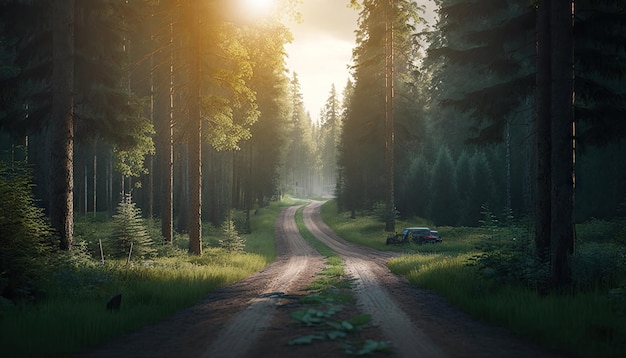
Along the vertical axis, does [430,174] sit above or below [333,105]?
below

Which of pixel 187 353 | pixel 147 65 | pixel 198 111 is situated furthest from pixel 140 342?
pixel 147 65

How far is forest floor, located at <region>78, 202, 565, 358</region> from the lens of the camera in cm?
618

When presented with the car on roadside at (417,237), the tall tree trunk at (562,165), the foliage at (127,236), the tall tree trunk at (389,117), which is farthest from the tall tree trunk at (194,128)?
the tall tree trunk at (389,117)

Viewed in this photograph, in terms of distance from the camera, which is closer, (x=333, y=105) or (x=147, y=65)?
(x=147, y=65)

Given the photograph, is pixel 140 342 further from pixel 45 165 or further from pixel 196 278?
pixel 45 165

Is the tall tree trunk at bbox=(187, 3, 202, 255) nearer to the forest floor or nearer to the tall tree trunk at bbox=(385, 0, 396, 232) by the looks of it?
the forest floor

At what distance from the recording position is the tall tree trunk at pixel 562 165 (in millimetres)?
9375

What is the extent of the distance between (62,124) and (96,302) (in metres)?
6.94

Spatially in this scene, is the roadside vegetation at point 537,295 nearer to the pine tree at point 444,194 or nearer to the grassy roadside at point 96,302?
the grassy roadside at point 96,302

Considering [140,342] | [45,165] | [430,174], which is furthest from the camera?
[430,174]

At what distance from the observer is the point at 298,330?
718 cm

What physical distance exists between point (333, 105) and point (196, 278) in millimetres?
89273

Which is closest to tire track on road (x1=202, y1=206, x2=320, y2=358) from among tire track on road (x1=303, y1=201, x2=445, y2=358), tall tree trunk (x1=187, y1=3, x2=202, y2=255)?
tire track on road (x1=303, y1=201, x2=445, y2=358)

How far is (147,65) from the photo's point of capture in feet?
82.8
